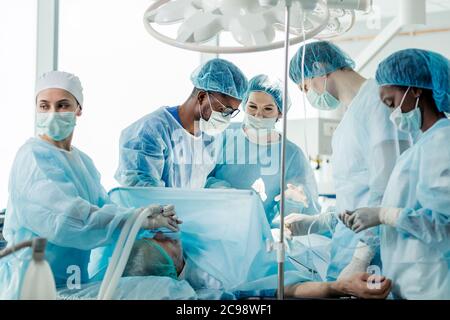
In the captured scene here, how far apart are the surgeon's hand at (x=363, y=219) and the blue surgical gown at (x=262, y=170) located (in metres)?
0.21

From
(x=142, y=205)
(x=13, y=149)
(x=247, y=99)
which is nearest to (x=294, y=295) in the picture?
(x=142, y=205)

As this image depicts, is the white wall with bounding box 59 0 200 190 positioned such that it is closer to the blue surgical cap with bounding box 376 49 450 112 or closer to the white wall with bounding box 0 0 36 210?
the white wall with bounding box 0 0 36 210

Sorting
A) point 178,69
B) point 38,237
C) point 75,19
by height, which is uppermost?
point 75,19

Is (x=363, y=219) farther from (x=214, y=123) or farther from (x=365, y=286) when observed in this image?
(x=214, y=123)

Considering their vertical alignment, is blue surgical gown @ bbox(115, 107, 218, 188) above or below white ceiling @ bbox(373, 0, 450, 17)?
below

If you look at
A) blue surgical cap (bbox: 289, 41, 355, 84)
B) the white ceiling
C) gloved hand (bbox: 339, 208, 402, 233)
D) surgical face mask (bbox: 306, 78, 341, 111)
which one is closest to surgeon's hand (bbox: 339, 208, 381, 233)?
gloved hand (bbox: 339, 208, 402, 233)

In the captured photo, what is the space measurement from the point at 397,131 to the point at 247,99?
606 mm

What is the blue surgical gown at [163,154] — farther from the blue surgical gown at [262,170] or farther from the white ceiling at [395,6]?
the white ceiling at [395,6]

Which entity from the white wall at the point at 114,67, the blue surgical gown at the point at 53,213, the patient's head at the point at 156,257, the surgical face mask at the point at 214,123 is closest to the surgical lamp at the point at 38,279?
the blue surgical gown at the point at 53,213

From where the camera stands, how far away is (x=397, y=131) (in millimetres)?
2000

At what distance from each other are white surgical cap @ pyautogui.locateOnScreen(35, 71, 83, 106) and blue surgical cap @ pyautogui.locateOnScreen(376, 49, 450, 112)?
1.08 meters

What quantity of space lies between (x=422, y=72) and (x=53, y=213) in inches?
51.4

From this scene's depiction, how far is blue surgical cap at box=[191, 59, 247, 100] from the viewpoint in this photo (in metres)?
2.25

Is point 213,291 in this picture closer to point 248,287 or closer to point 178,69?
point 248,287
